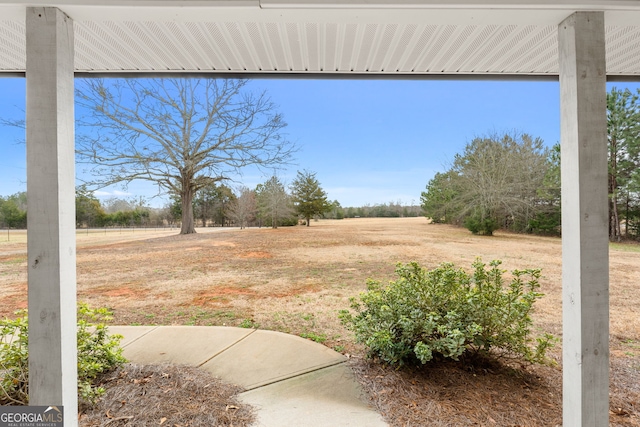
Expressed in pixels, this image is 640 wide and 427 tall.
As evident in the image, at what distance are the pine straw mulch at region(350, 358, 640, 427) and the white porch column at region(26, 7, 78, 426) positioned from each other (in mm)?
1243

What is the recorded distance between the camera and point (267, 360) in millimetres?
1605

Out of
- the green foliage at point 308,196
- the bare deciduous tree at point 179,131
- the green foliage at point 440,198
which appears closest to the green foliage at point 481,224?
the green foliage at point 440,198

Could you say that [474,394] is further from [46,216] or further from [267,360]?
[46,216]

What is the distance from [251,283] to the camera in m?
3.21

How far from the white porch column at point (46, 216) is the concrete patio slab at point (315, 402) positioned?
724mm

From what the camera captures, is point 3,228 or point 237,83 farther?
point 237,83

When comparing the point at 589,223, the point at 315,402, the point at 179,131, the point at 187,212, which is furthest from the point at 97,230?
the point at 589,223

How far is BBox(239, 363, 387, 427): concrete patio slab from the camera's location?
1.14 metres

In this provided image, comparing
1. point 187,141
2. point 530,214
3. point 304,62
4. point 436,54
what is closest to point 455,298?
point 436,54

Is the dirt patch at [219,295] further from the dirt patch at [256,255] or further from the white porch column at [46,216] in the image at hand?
the white porch column at [46,216]

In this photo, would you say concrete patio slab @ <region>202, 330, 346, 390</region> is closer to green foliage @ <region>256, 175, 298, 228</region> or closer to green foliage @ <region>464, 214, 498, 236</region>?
green foliage @ <region>256, 175, 298, 228</region>

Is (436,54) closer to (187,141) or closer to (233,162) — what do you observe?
(233,162)

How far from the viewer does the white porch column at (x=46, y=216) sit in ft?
2.89

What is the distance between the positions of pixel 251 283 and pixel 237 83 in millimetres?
3053
